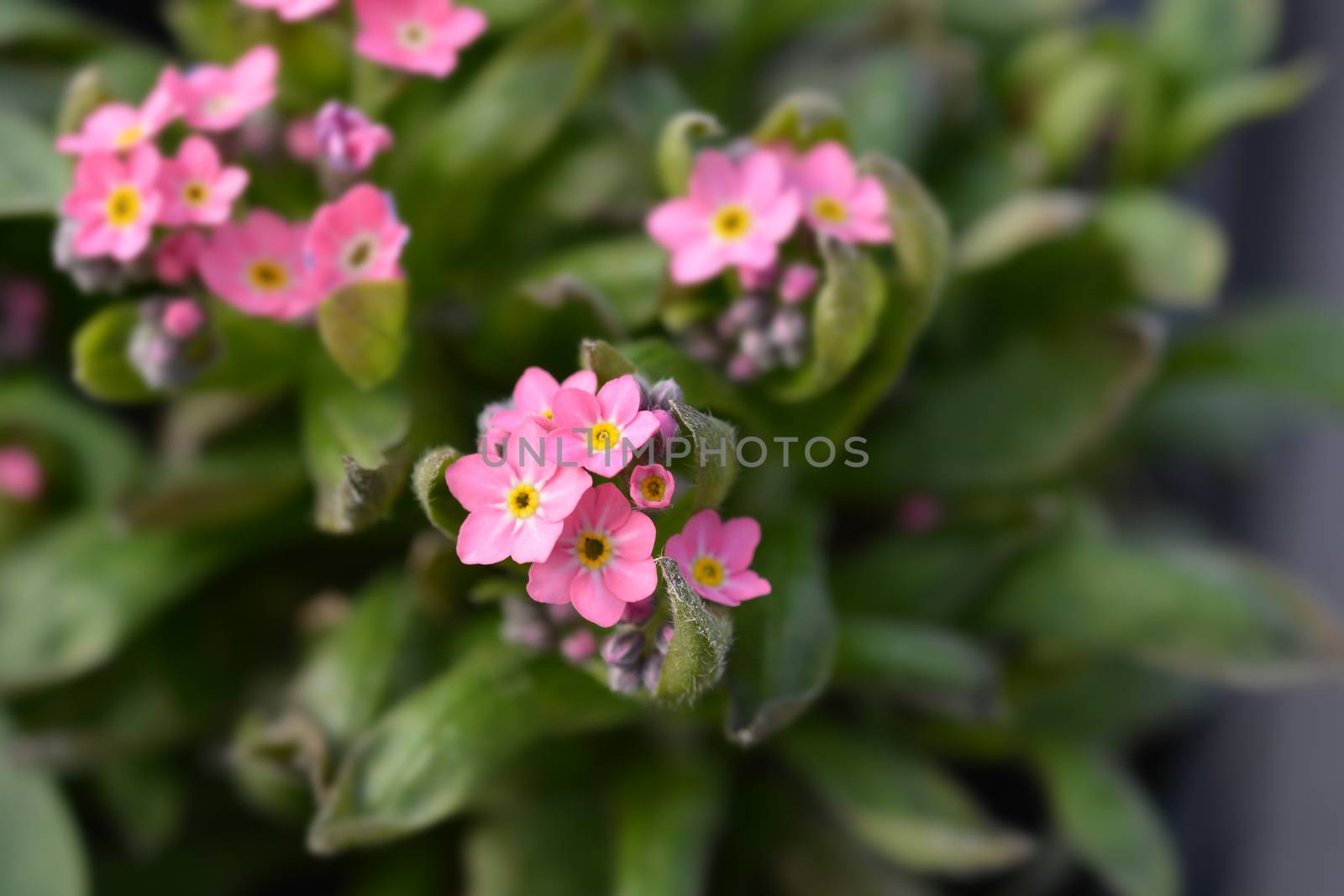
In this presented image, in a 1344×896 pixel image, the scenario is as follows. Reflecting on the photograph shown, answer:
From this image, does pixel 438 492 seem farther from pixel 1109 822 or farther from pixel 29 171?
pixel 1109 822

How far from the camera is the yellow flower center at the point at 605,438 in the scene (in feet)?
1.91

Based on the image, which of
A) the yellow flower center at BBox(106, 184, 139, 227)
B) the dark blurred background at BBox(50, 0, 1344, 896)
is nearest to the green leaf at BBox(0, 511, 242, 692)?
the yellow flower center at BBox(106, 184, 139, 227)

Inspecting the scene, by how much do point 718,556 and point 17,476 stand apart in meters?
0.72

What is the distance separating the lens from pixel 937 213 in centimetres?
85

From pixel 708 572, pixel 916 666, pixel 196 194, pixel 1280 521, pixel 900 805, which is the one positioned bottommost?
pixel 1280 521

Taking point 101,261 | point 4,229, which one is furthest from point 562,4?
point 4,229

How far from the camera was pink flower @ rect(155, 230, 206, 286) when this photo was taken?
80 centimetres

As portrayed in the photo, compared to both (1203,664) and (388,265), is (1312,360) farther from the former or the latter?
(388,265)

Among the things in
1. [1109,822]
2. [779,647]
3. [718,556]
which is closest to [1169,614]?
[1109,822]

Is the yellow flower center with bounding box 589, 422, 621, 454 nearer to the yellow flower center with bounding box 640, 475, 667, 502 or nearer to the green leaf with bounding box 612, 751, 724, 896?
the yellow flower center with bounding box 640, 475, 667, 502

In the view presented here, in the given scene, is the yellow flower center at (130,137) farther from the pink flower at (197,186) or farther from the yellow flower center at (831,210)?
the yellow flower center at (831,210)

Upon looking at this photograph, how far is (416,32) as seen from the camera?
0.85 meters

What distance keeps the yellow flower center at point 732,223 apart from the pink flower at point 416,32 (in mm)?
222

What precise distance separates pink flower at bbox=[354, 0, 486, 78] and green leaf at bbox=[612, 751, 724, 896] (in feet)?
1.92
